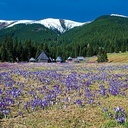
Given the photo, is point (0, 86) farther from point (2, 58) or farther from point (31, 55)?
point (31, 55)

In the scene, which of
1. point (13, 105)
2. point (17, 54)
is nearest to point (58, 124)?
point (13, 105)

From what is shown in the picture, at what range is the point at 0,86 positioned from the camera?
1792 centimetres

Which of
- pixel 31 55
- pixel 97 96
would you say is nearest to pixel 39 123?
pixel 97 96

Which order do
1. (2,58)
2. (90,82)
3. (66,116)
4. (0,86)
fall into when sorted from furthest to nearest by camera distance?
(2,58)
(90,82)
(0,86)
(66,116)

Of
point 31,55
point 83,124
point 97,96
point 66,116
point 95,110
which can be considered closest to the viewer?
point 83,124

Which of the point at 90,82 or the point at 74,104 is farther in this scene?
the point at 90,82

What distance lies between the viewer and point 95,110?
10977 mm

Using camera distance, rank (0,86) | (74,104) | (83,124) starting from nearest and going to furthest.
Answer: (83,124) → (74,104) → (0,86)

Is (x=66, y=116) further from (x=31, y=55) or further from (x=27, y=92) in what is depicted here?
(x=31, y=55)

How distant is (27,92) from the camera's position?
16.1 metres

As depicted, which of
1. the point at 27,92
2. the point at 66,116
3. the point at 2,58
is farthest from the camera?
the point at 2,58

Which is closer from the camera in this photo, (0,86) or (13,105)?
(13,105)

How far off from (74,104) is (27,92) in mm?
4188

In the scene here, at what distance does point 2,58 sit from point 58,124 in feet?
354
